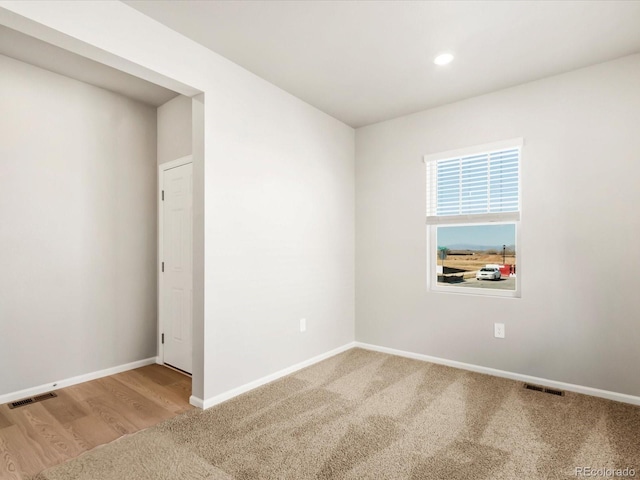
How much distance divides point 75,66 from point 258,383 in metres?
3.03

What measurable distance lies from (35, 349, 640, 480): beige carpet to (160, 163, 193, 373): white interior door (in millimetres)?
1053

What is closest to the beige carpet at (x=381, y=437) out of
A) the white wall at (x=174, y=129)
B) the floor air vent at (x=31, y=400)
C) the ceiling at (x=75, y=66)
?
the floor air vent at (x=31, y=400)

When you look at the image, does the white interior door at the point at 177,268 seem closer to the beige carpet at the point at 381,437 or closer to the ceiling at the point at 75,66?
the ceiling at the point at 75,66

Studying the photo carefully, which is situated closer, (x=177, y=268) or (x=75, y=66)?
(x=75, y=66)

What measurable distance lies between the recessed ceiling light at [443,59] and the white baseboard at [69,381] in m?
3.84

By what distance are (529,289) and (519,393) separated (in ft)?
2.84

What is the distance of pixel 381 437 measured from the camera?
2.20 meters

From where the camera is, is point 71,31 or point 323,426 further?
point 323,426

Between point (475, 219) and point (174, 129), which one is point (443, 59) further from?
point (174, 129)

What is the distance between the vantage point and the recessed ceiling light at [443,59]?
266cm

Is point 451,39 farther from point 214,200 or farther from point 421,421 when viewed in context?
point 421,421

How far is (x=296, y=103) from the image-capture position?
3.48 metres

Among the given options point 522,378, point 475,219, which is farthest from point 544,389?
point 475,219

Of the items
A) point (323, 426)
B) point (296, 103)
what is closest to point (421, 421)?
point (323, 426)
